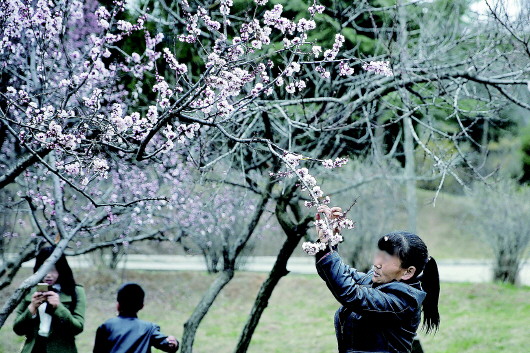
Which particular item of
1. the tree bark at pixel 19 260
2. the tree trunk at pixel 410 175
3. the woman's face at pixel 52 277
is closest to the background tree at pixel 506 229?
the tree trunk at pixel 410 175

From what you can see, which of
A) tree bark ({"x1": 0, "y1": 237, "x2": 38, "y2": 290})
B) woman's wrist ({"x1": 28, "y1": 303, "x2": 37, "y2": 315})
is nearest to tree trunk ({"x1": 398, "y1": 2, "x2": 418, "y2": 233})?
woman's wrist ({"x1": 28, "y1": 303, "x2": 37, "y2": 315})

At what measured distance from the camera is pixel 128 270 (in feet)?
46.7

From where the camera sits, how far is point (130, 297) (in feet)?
12.3

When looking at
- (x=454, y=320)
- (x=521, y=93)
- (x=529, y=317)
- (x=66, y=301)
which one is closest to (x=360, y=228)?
(x=454, y=320)

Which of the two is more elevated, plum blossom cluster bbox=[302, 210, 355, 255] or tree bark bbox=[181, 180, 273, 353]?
plum blossom cluster bbox=[302, 210, 355, 255]

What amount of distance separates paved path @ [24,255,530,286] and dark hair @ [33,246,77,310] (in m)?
9.13

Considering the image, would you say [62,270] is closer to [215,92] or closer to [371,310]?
[215,92]

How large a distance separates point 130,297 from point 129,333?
0.22m

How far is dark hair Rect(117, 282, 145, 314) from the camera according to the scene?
12.3 feet

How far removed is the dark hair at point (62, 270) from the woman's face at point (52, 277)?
2 centimetres

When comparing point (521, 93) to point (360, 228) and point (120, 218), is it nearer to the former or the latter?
point (120, 218)

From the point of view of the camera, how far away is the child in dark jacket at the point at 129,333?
12.0 feet

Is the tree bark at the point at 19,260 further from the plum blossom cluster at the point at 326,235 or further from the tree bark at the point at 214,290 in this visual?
the plum blossom cluster at the point at 326,235

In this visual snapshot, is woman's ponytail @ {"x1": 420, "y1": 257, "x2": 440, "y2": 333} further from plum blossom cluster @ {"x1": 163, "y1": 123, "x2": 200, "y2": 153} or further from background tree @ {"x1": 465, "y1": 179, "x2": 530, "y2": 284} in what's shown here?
background tree @ {"x1": 465, "y1": 179, "x2": 530, "y2": 284}
